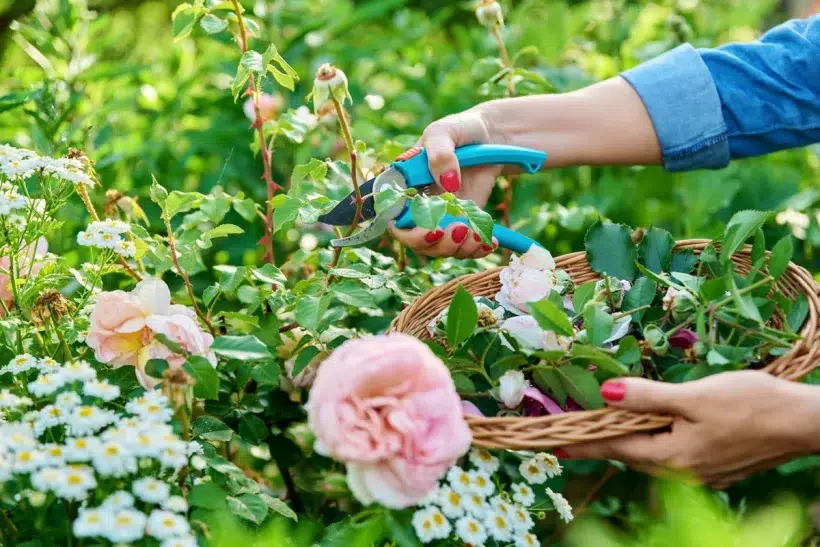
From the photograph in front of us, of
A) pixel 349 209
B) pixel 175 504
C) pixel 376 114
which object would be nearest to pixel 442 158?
pixel 349 209

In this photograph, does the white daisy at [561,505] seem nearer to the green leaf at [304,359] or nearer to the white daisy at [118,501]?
the green leaf at [304,359]

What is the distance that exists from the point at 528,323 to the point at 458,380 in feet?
0.39

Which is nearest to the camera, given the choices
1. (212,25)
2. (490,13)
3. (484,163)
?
(212,25)

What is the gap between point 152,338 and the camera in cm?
104

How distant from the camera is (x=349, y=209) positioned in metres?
1.23

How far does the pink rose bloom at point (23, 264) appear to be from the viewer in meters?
1.18

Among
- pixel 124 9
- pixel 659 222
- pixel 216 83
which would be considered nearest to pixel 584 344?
pixel 659 222

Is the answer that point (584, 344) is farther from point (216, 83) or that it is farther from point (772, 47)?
point (216, 83)

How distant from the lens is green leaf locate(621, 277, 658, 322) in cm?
112

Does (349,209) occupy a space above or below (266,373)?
above

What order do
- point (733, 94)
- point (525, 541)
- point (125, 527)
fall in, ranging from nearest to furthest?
point (125, 527) < point (525, 541) < point (733, 94)

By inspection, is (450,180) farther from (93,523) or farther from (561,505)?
(93,523)

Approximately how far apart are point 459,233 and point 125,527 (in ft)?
2.09

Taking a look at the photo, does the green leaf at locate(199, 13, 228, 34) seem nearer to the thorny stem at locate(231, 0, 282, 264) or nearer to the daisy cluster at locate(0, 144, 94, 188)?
the thorny stem at locate(231, 0, 282, 264)
